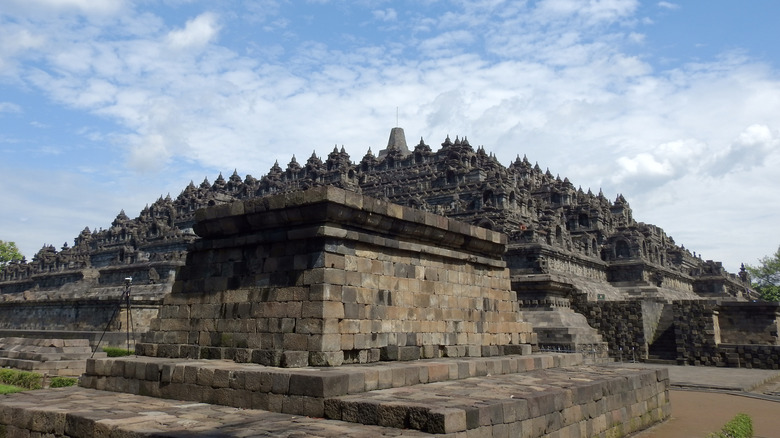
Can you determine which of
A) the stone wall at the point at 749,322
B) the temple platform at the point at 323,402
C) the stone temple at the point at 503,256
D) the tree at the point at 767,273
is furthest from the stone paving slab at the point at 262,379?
the tree at the point at 767,273

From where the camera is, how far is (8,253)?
255ft

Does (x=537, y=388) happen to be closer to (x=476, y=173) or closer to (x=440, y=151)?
(x=476, y=173)

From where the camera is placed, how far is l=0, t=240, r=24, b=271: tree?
7744 cm

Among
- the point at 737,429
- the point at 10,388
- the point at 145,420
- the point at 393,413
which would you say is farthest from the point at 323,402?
the point at 10,388

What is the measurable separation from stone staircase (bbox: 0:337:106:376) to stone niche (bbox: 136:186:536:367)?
9.42 metres

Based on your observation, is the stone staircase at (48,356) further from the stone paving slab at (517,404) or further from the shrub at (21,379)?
the stone paving slab at (517,404)

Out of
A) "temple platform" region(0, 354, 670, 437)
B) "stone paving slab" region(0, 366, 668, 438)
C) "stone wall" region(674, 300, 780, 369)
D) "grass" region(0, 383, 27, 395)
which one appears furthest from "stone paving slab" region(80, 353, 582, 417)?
"stone wall" region(674, 300, 780, 369)

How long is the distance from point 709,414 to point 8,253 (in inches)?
3540

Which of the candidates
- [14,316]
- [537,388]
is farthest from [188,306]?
[14,316]

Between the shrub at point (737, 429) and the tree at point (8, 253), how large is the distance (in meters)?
90.8

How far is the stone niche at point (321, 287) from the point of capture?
8.43 m

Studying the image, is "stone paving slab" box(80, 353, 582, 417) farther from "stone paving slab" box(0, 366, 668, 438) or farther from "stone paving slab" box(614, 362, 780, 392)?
"stone paving slab" box(614, 362, 780, 392)

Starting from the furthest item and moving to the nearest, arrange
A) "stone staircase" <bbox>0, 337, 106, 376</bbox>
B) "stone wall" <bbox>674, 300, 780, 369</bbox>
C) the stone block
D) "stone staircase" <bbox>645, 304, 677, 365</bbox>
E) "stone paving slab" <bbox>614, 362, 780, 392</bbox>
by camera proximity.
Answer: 1. "stone staircase" <bbox>645, 304, 677, 365</bbox>
2. "stone wall" <bbox>674, 300, 780, 369</bbox>
3. "stone staircase" <bbox>0, 337, 106, 376</bbox>
4. "stone paving slab" <bbox>614, 362, 780, 392</bbox>
5. the stone block

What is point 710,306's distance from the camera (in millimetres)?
24328
